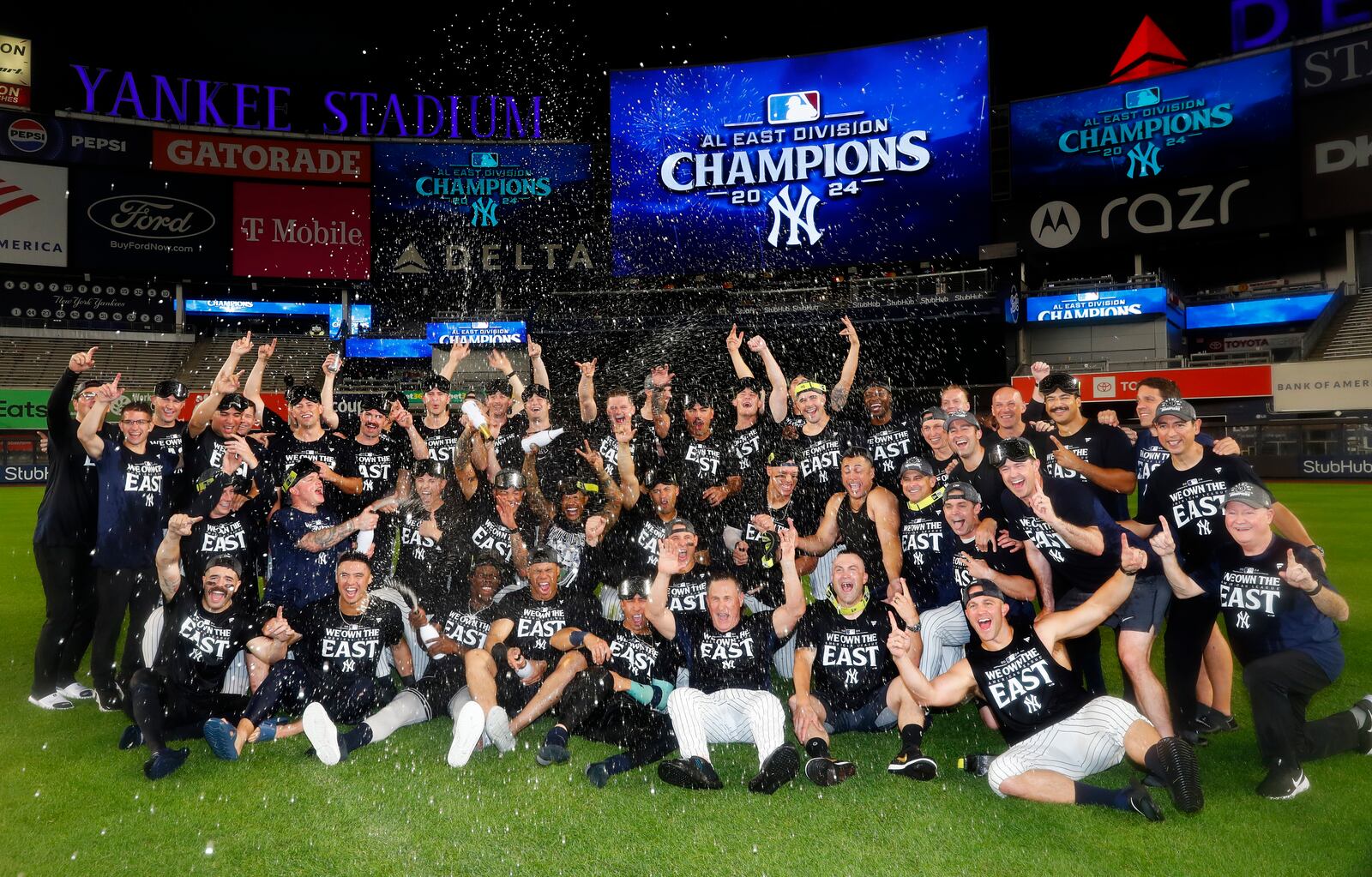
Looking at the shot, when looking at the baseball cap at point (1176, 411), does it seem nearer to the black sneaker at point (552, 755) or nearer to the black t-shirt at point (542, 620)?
the black t-shirt at point (542, 620)

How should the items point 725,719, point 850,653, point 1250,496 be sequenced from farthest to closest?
point 850,653 < point 725,719 < point 1250,496

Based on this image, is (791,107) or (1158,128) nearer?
(791,107)

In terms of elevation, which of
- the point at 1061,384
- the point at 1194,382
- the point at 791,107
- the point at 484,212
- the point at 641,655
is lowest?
the point at 641,655

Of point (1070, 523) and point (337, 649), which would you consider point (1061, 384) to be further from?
point (337, 649)

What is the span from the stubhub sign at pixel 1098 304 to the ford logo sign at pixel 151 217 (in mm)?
36870

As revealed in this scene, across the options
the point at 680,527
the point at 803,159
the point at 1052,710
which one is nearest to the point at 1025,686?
the point at 1052,710

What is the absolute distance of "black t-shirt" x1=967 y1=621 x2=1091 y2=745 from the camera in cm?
546

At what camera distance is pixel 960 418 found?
715 cm

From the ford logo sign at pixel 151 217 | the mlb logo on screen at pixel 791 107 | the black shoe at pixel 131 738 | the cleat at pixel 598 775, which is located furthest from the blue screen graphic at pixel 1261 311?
the ford logo sign at pixel 151 217

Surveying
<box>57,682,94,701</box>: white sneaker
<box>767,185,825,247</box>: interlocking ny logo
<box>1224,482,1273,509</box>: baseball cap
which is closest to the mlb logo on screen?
<box>767,185,825,247</box>: interlocking ny logo

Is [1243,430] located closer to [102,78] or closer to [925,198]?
[925,198]

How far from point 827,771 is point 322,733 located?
3340 millimetres

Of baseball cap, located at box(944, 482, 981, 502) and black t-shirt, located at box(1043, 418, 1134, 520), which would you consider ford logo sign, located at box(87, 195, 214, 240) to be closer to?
baseball cap, located at box(944, 482, 981, 502)

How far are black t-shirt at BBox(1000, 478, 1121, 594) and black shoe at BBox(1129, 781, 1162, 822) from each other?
1578 millimetres
